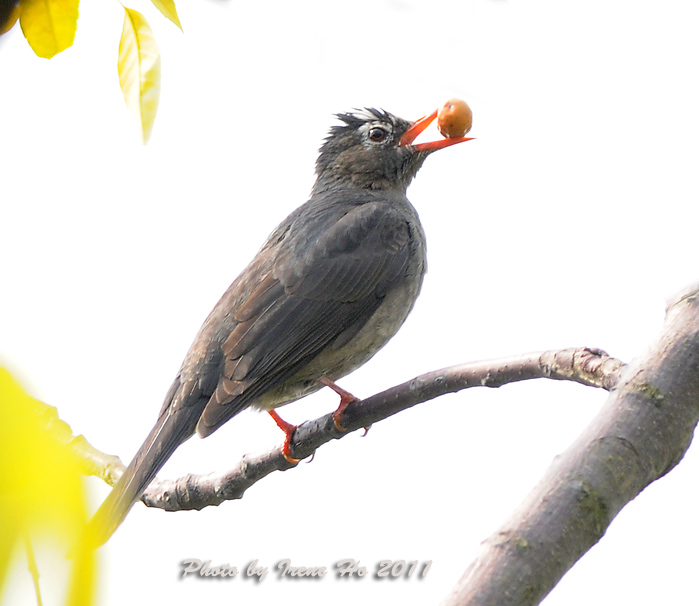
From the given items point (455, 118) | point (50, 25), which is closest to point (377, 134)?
point (455, 118)

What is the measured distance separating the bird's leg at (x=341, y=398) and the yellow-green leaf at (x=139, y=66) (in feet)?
7.31

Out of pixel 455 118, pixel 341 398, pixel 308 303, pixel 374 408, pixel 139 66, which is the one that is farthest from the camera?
pixel 455 118

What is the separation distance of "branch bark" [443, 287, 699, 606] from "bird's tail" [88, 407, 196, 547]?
7.06 ft

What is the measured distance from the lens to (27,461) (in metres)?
1.03

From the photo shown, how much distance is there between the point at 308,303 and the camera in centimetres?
501

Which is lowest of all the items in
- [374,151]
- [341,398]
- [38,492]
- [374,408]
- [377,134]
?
[38,492]

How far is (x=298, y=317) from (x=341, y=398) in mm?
644

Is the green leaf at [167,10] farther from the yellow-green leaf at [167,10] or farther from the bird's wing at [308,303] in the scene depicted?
the bird's wing at [308,303]

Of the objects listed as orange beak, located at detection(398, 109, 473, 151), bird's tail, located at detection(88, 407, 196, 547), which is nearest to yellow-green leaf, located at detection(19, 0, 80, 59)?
bird's tail, located at detection(88, 407, 196, 547)

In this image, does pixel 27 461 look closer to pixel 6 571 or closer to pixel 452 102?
pixel 6 571

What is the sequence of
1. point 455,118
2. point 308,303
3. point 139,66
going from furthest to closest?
1. point 455,118
2. point 308,303
3. point 139,66

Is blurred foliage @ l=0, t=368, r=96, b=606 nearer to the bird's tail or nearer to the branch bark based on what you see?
the branch bark

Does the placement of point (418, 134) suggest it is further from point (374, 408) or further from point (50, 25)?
point (50, 25)

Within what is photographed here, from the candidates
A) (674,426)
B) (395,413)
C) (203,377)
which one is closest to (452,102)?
(203,377)
